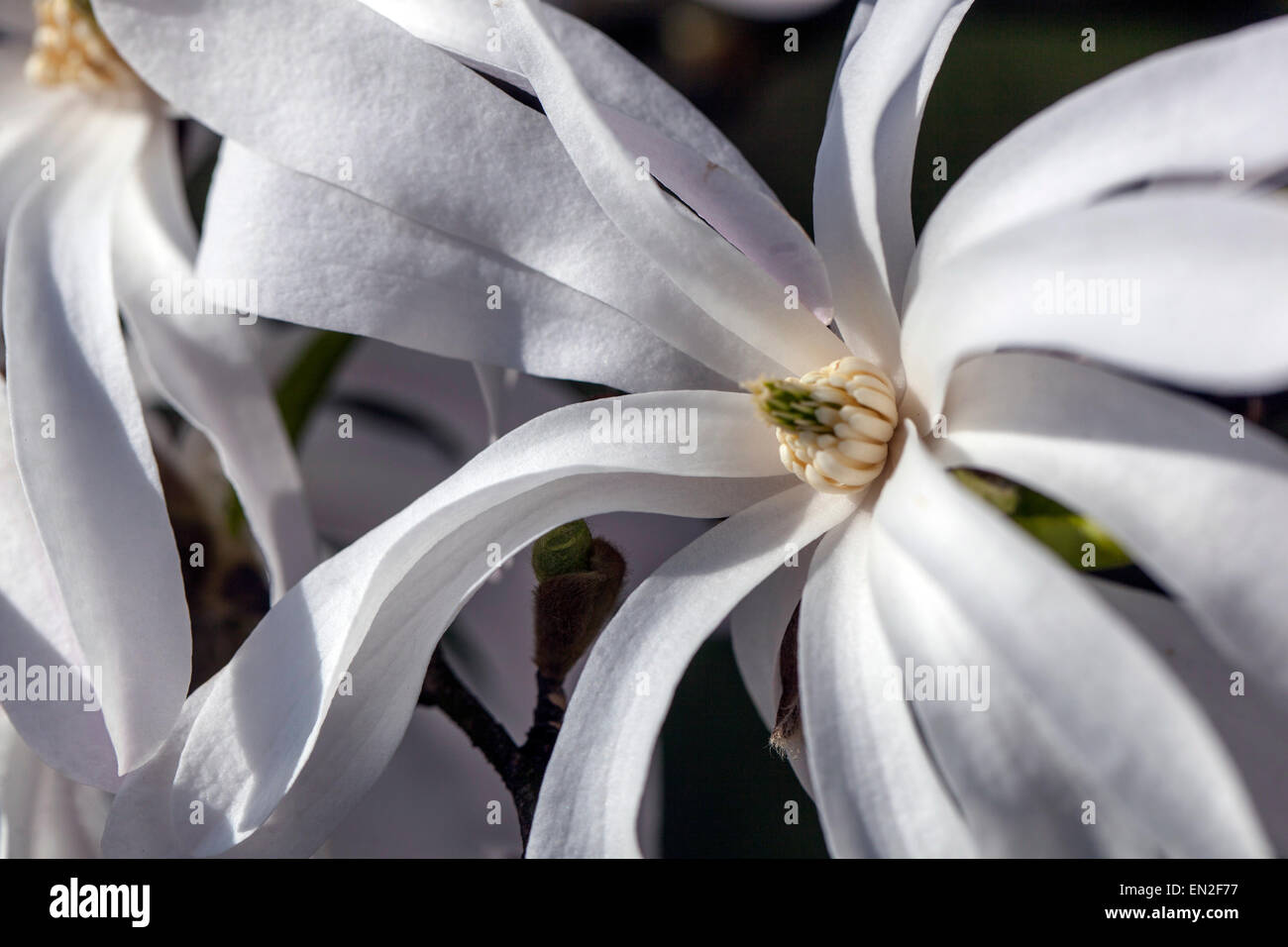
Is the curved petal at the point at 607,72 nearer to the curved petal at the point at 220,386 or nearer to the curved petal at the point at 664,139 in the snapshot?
the curved petal at the point at 664,139

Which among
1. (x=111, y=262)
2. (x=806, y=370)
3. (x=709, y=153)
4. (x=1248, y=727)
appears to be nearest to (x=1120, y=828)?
(x=1248, y=727)

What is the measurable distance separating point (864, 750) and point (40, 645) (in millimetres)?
350

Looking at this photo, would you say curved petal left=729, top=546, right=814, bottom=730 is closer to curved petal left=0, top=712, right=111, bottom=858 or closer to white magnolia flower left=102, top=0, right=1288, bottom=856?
white magnolia flower left=102, top=0, right=1288, bottom=856

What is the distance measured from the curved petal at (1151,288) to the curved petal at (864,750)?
0.12 m

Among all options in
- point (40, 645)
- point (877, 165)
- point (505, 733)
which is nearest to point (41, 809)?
point (40, 645)

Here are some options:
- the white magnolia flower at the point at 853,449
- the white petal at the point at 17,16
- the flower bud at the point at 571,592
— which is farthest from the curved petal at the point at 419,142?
the white petal at the point at 17,16

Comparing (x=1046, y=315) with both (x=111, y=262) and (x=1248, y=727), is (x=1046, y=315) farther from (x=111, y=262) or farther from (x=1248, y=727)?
(x=111, y=262)

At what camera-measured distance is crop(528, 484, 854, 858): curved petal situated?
47 centimetres

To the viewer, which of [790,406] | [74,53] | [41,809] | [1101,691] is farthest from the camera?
[74,53]

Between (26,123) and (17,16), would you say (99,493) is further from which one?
(17,16)

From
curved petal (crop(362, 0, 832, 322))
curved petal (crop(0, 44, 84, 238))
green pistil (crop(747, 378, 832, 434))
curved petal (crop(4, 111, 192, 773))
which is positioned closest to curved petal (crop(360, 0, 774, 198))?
curved petal (crop(362, 0, 832, 322))

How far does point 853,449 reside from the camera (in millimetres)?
476

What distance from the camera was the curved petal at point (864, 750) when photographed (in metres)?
0.44

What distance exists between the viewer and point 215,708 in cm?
51
